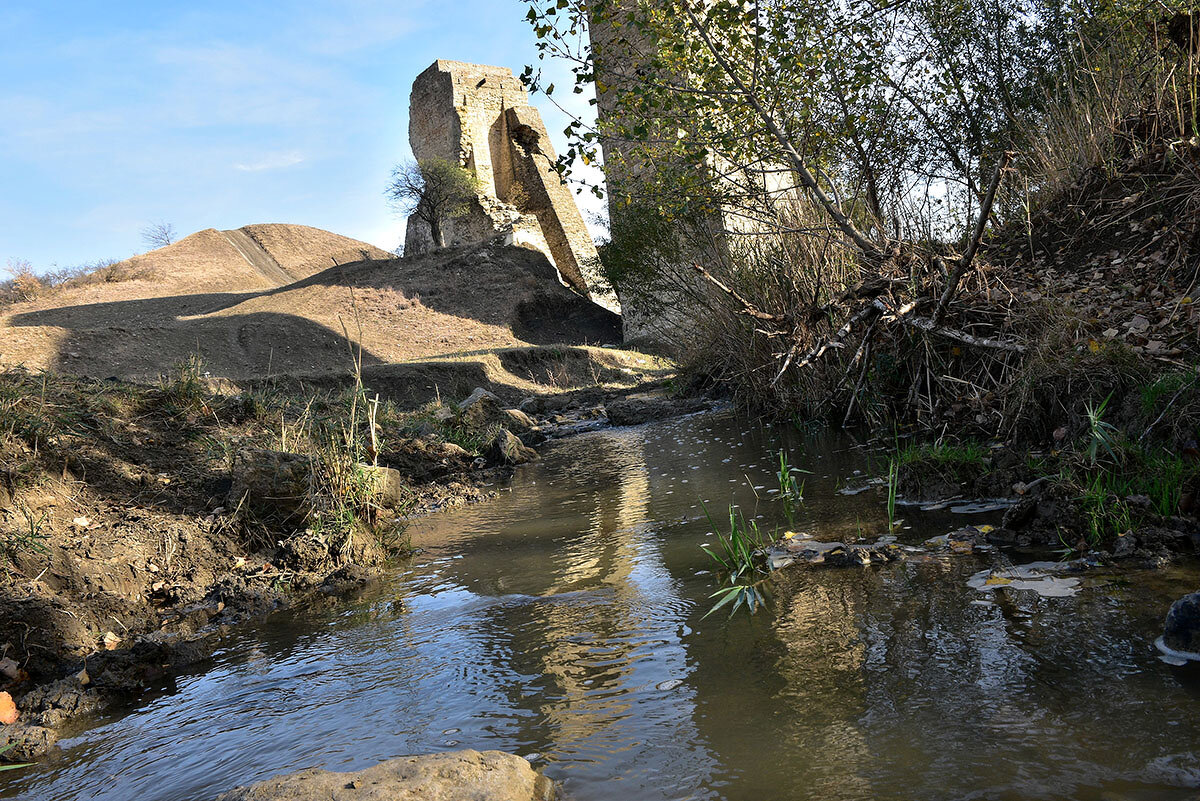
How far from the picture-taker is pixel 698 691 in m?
2.23

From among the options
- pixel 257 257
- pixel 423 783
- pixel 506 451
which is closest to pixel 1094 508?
pixel 423 783

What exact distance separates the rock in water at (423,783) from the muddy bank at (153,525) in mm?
1292

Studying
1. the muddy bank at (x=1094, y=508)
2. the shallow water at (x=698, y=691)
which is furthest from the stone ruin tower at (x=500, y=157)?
the shallow water at (x=698, y=691)

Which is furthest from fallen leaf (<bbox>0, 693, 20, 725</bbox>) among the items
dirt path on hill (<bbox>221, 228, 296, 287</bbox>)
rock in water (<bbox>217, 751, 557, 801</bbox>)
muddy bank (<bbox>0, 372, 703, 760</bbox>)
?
dirt path on hill (<bbox>221, 228, 296, 287</bbox>)

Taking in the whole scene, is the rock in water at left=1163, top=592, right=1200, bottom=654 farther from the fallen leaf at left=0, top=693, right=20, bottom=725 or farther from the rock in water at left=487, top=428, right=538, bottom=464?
the rock in water at left=487, top=428, right=538, bottom=464

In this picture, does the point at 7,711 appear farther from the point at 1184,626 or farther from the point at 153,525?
the point at 1184,626

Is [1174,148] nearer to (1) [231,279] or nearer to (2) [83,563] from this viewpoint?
(2) [83,563]

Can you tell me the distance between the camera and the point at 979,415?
4672mm

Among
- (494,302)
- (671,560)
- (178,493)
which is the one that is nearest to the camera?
(671,560)

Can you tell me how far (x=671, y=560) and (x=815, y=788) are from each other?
6.45 ft

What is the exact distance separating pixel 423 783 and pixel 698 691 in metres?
0.86

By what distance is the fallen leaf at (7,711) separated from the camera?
269cm

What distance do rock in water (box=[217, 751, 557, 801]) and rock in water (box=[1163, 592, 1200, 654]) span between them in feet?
5.44

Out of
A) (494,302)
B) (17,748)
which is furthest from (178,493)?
(494,302)
